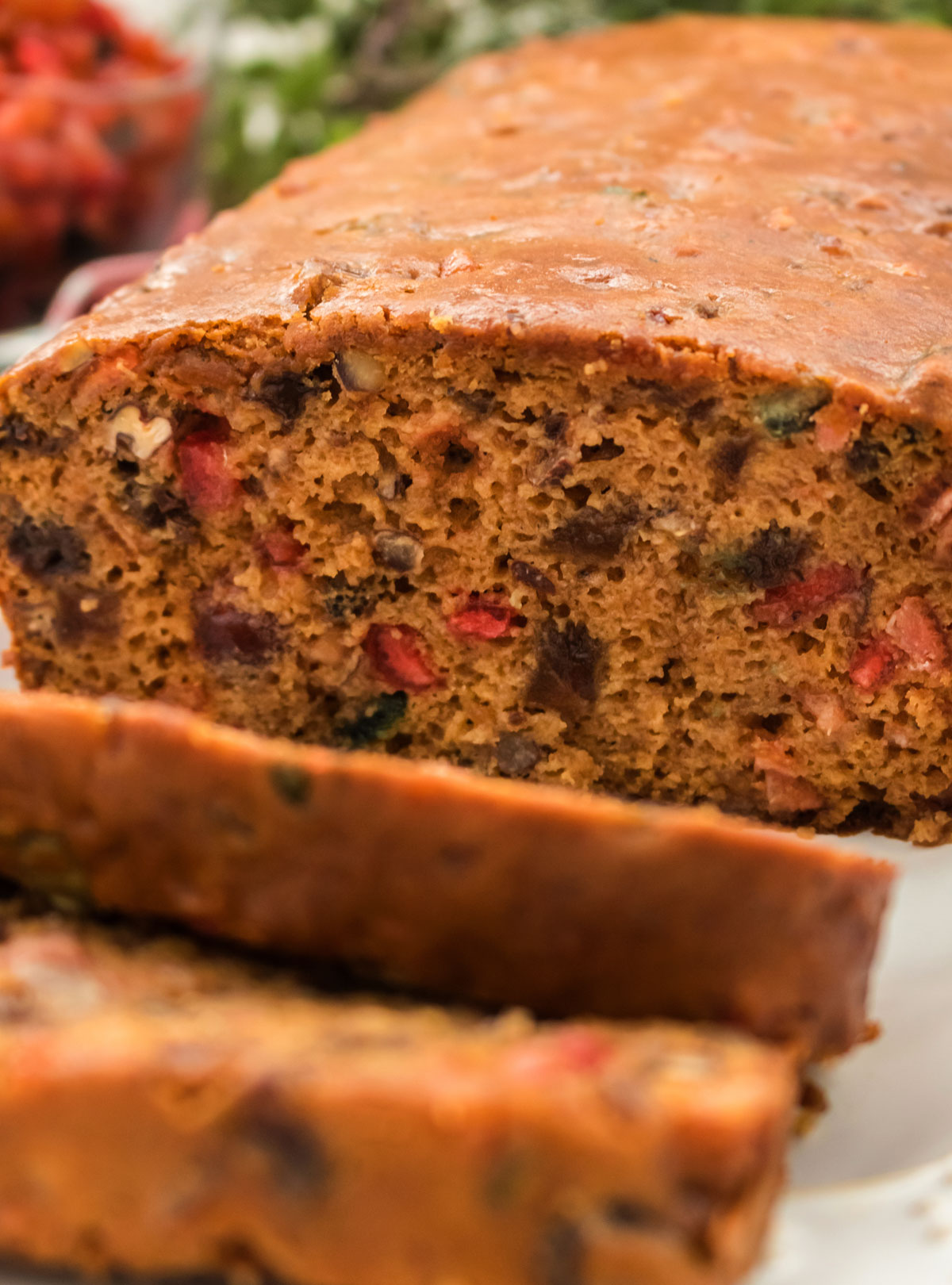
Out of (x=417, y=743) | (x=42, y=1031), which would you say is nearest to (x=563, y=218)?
(x=417, y=743)

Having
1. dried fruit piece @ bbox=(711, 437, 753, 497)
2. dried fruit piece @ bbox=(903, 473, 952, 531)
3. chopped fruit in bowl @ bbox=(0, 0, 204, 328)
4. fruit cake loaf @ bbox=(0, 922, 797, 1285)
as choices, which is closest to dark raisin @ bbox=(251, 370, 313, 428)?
dried fruit piece @ bbox=(711, 437, 753, 497)

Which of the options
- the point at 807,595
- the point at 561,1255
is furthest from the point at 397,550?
the point at 561,1255

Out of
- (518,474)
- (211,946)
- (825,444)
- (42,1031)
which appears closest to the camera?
(42,1031)

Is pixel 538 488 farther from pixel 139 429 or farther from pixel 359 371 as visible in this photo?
pixel 139 429

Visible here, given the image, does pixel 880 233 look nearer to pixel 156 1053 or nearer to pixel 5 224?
pixel 156 1053

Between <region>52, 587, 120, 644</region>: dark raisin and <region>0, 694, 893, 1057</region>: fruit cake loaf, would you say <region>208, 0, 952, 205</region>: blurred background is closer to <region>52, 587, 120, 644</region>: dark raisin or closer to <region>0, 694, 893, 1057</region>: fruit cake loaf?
<region>52, 587, 120, 644</region>: dark raisin
